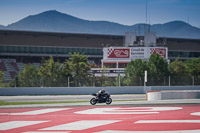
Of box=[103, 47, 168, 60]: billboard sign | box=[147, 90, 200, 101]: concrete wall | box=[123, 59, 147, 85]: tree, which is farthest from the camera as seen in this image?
box=[103, 47, 168, 60]: billboard sign

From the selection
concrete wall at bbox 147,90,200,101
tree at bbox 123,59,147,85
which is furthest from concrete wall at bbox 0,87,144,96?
concrete wall at bbox 147,90,200,101

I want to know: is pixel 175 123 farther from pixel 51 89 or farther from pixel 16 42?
pixel 16 42

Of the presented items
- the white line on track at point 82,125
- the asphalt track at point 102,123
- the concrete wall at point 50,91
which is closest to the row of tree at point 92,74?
the concrete wall at point 50,91

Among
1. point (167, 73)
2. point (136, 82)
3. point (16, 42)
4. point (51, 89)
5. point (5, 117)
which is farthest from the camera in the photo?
point (16, 42)

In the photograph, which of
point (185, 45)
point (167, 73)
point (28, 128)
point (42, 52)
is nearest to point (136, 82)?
point (167, 73)

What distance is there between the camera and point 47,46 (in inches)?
3374

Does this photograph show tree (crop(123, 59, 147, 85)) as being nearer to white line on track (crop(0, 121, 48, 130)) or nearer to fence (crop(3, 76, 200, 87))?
fence (crop(3, 76, 200, 87))

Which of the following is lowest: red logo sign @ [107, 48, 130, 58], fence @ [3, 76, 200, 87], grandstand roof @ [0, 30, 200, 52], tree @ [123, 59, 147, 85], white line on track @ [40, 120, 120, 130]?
white line on track @ [40, 120, 120, 130]

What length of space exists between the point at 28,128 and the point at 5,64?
71.8 metres

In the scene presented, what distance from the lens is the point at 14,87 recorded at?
142 ft

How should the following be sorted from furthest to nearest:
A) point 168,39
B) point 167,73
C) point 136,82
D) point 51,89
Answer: point 168,39, point 167,73, point 136,82, point 51,89

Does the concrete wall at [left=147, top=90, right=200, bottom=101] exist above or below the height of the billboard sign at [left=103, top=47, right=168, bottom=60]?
below

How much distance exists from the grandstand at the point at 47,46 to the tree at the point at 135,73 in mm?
31436

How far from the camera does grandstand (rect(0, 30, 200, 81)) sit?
3265 inches
